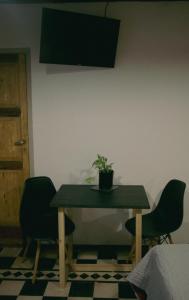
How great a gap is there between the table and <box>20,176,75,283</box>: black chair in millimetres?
204

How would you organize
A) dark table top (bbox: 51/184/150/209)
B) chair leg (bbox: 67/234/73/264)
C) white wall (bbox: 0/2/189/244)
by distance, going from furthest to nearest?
white wall (bbox: 0/2/189/244) < chair leg (bbox: 67/234/73/264) < dark table top (bbox: 51/184/150/209)

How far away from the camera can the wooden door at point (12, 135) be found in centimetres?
381

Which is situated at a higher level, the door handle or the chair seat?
the door handle

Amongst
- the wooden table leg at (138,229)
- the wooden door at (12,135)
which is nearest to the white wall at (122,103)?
the wooden door at (12,135)

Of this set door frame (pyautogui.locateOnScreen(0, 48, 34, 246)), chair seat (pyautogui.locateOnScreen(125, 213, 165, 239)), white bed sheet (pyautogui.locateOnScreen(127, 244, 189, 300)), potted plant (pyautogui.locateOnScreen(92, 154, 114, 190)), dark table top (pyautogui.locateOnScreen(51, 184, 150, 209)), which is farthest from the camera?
door frame (pyautogui.locateOnScreen(0, 48, 34, 246))

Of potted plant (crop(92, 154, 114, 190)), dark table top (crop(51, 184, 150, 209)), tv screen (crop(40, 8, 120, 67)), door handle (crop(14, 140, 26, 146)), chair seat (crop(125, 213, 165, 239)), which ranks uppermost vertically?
tv screen (crop(40, 8, 120, 67))

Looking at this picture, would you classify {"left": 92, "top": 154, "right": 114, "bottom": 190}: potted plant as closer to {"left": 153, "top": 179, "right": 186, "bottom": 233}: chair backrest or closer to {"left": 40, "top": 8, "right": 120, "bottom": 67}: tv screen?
{"left": 153, "top": 179, "right": 186, "bottom": 233}: chair backrest

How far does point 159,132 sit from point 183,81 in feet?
1.92

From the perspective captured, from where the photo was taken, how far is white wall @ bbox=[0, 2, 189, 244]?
3.66 metres

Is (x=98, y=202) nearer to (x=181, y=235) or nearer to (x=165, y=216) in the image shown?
(x=165, y=216)

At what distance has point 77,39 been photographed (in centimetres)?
346

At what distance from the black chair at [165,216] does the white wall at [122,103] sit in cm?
32

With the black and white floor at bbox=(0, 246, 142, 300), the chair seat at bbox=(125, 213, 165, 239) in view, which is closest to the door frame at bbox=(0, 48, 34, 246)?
the black and white floor at bbox=(0, 246, 142, 300)

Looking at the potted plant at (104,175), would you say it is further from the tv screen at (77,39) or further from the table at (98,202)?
the tv screen at (77,39)
